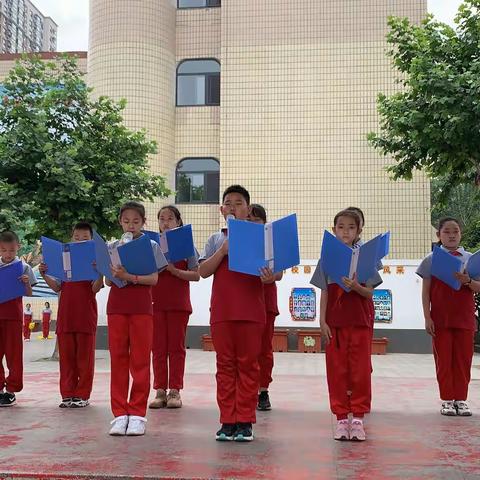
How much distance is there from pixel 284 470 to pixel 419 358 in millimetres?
10987

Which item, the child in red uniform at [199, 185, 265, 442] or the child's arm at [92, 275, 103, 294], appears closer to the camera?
the child in red uniform at [199, 185, 265, 442]

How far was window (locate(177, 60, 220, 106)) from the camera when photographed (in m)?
17.8

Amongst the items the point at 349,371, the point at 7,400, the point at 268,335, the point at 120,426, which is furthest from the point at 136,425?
the point at 7,400

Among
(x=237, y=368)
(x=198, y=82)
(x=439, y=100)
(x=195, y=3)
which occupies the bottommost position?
(x=237, y=368)

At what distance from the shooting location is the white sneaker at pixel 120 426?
4426 millimetres

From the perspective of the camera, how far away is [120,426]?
4465mm

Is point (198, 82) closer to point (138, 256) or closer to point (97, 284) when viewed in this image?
point (97, 284)

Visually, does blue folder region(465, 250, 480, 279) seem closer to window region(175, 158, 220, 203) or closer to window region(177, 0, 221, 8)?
window region(175, 158, 220, 203)

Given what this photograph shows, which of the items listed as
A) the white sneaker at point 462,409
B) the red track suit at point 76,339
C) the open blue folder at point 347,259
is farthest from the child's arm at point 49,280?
the white sneaker at point 462,409

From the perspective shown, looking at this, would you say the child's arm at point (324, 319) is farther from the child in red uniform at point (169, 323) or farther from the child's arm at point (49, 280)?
the child's arm at point (49, 280)

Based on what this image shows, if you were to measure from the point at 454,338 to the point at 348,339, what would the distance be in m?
1.44

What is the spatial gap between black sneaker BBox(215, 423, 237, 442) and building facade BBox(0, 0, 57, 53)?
7005 cm

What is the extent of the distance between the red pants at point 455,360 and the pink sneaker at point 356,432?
1.46 meters

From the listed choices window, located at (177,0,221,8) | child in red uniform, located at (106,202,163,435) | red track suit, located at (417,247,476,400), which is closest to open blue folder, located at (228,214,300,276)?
child in red uniform, located at (106,202,163,435)
